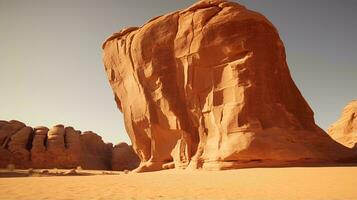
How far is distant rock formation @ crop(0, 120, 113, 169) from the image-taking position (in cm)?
4325

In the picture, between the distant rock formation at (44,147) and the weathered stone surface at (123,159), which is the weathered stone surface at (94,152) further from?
the weathered stone surface at (123,159)

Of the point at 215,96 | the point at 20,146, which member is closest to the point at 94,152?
the point at 20,146

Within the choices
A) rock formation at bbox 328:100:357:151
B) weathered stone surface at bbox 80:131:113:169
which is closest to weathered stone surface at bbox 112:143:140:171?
weathered stone surface at bbox 80:131:113:169

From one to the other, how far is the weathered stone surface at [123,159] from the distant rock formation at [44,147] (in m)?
Result: 2.24

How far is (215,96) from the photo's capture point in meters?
20.7

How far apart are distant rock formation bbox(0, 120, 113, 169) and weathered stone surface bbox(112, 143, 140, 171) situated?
2242 millimetres

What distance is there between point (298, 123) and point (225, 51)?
6.22 meters

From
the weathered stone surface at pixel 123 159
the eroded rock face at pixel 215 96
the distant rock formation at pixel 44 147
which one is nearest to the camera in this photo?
the eroded rock face at pixel 215 96

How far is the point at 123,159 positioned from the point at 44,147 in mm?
12269

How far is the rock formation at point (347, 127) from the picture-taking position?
39594mm

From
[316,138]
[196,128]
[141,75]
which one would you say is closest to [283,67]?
[316,138]

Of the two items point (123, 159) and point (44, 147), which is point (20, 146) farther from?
point (123, 159)

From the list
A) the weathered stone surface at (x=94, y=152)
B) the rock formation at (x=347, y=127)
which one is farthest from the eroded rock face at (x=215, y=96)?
the weathered stone surface at (x=94, y=152)

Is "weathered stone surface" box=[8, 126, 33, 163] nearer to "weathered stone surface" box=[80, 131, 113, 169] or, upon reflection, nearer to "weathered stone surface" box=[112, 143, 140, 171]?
"weathered stone surface" box=[80, 131, 113, 169]
